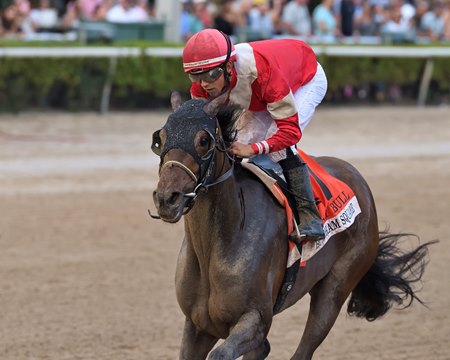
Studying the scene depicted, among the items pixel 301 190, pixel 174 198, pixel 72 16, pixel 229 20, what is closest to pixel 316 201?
pixel 301 190

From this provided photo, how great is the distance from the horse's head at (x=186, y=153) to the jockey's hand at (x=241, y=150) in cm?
11

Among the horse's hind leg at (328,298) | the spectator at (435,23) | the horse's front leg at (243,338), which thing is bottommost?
the spectator at (435,23)

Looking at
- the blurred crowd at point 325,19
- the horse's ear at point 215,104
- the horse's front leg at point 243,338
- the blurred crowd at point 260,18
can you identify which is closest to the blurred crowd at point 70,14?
the blurred crowd at point 260,18

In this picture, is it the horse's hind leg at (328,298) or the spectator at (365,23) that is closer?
the horse's hind leg at (328,298)

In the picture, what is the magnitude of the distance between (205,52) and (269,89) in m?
0.39

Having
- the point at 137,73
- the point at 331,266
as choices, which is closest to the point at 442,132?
the point at 137,73

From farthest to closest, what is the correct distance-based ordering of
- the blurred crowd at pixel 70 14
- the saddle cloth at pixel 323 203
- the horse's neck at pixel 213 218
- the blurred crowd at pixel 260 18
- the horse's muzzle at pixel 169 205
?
the blurred crowd at pixel 260 18 < the blurred crowd at pixel 70 14 < the saddle cloth at pixel 323 203 < the horse's neck at pixel 213 218 < the horse's muzzle at pixel 169 205

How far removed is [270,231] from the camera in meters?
4.57

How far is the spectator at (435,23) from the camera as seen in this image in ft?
63.9

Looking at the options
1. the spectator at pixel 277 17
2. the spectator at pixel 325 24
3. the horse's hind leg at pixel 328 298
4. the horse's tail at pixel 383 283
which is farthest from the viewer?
the spectator at pixel 325 24

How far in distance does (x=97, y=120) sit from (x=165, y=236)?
612 centimetres

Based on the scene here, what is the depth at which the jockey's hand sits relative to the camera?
14.4 ft

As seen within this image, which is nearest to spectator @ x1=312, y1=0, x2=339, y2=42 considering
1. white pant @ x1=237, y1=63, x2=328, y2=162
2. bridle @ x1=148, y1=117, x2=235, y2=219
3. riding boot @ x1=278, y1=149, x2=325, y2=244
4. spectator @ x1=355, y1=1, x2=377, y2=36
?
spectator @ x1=355, y1=1, x2=377, y2=36

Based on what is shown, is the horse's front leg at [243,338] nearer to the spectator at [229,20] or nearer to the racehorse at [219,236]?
the racehorse at [219,236]
